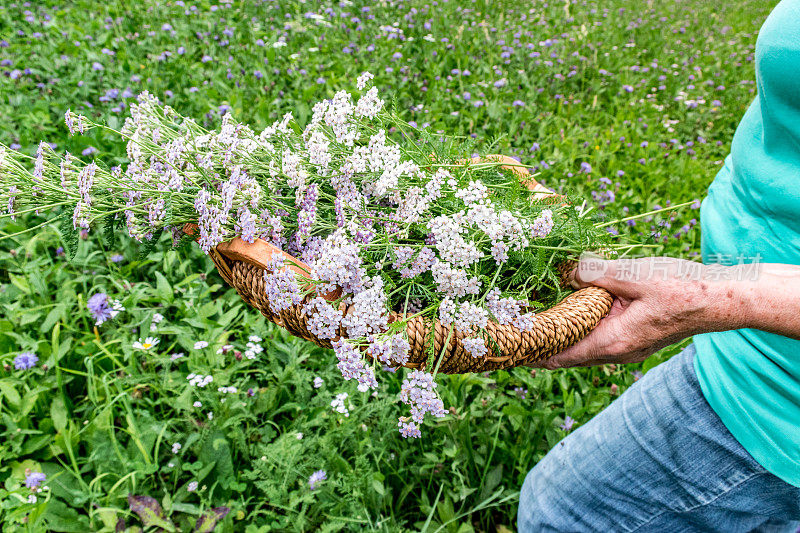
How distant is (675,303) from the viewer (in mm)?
999

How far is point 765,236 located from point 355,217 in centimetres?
81

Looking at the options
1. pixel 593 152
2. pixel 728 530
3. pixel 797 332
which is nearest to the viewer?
pixel 797 332

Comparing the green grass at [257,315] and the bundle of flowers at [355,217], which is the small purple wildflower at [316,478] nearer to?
the green grass at [257,315]

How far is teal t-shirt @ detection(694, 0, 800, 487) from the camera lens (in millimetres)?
992

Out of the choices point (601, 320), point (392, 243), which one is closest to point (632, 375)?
point (601, 320)

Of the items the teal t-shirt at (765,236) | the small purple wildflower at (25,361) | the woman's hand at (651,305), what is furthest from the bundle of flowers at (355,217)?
the small purple wildflower at (25,361)

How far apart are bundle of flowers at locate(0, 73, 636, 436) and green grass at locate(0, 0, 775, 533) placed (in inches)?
12.9

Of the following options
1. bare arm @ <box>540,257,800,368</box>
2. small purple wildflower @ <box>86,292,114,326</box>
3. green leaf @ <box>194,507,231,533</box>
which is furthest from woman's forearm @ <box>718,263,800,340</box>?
small purple wildflower @ <box>86,292,114,326</box>

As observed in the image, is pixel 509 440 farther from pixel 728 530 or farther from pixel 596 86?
pixel 596 86

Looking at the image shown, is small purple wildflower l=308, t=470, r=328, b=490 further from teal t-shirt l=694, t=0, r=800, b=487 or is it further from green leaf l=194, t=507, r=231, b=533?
teal t-shirt l=694, t=0, r=800, b=487

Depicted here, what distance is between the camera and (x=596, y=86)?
382 centimetres

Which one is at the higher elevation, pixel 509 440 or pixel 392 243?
pixel 392 243

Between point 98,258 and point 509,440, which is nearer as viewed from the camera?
point 509,440

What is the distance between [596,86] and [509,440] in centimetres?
281
